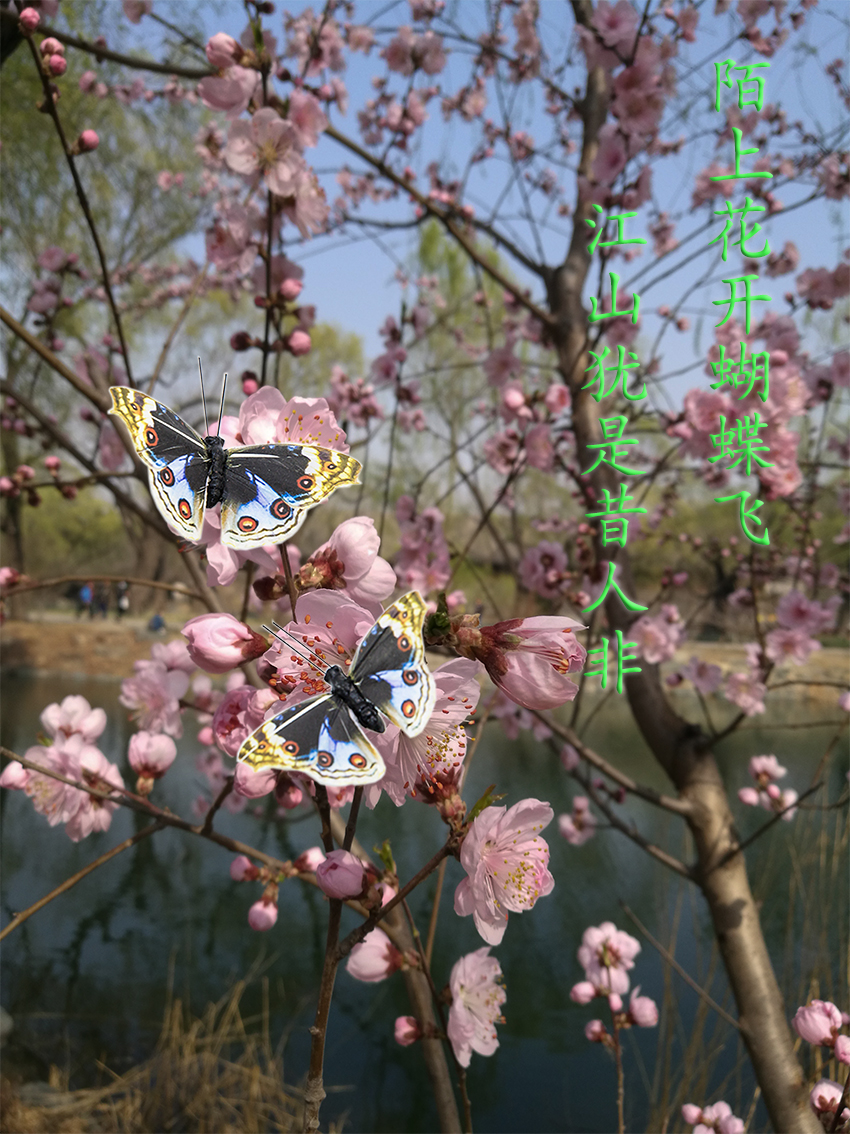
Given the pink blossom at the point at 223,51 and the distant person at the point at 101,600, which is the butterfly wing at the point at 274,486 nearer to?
the pink blossom at the point at 223,51

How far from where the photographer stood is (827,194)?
1.98 meters

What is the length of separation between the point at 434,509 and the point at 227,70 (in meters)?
Result: 1.15

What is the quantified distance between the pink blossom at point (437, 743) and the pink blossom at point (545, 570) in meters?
1.42

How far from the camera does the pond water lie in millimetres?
2379

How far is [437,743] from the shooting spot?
1.47 ft

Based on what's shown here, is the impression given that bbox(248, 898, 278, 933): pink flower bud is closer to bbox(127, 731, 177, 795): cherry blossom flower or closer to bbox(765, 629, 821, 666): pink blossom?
bbox(127, 731, 177, 795): cherry blossom flower

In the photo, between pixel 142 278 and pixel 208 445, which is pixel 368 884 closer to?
pixel 208 445

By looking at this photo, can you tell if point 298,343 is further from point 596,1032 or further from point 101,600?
point 101,600

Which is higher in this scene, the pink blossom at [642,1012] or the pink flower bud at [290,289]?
the pink flower bud at [290,289]

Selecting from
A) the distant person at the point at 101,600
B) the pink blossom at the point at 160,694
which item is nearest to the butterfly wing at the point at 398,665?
the pink blossom at the point at 160,694

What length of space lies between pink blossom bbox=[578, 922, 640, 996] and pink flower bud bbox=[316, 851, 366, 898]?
3.14 ft

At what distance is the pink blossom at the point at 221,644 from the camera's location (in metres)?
0.47

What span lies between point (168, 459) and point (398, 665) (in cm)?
24

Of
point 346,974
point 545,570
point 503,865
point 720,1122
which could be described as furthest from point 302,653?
point 346,974
